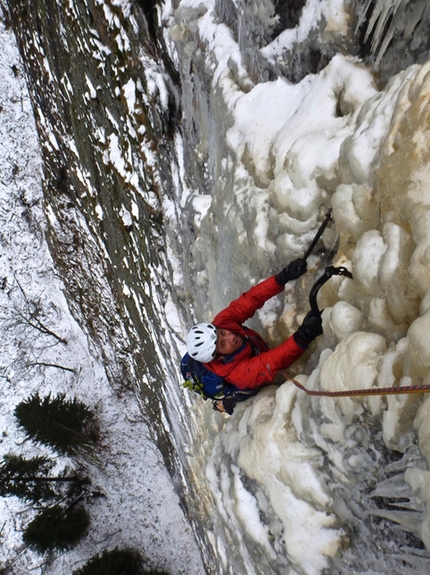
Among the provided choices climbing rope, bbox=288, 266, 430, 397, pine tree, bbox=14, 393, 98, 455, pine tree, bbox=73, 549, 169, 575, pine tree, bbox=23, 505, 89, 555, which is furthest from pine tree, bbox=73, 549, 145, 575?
climbing rope, bbox=288, 266, 430, 397

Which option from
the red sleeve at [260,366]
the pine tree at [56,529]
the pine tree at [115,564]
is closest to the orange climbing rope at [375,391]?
the red sleeve at [260,366]

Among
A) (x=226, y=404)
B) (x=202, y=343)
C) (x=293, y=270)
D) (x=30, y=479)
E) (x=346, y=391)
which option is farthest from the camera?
(x=30, y=479)

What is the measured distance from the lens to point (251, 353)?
2930mm

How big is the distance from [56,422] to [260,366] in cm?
667

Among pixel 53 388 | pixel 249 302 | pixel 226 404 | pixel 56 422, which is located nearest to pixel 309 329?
pixel 249 302

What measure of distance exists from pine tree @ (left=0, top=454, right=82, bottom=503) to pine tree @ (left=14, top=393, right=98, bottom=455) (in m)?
0.51

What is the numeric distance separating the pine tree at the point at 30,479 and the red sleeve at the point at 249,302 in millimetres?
7119

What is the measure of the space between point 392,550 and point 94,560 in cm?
685

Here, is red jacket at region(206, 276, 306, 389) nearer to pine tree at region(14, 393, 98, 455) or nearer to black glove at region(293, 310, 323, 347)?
black glove at region(293, 310, 323, 347)

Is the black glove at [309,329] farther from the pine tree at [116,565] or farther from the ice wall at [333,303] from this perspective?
the pine tree at [116,565]

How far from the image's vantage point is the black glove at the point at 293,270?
2.56 meters

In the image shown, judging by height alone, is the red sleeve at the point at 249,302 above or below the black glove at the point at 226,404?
above

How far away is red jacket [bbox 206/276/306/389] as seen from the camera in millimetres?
2510

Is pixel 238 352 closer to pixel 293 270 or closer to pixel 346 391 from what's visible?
pixel 293 270
